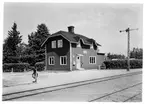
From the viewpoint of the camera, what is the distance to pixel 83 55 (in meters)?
15.6

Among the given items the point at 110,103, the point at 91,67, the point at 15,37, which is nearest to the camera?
the point at 110,103

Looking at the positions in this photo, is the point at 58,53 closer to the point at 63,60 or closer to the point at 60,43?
the point at 63,60

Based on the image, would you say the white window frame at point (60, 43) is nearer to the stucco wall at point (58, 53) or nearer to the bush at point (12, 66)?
the stucco wall at point (58, 53)

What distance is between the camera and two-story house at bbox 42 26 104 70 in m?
14.7

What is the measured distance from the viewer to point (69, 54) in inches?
585

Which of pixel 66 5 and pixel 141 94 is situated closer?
pixel 141 94

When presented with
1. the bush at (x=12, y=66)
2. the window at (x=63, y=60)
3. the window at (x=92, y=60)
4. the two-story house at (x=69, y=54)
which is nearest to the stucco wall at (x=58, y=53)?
the two-story house at (x=69, y=54)

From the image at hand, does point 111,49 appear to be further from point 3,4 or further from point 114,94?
point 3,4

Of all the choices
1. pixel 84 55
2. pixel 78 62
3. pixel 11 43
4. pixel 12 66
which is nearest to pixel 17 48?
pixel 11 43

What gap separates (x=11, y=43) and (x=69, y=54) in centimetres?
828

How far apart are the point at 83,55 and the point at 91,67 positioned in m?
1.45

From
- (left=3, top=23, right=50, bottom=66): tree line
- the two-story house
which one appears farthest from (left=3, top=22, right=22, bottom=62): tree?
the two-story house

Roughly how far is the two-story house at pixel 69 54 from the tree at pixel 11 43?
7346mm

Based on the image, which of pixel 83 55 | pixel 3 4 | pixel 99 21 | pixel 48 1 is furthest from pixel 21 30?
pixel 83 55
